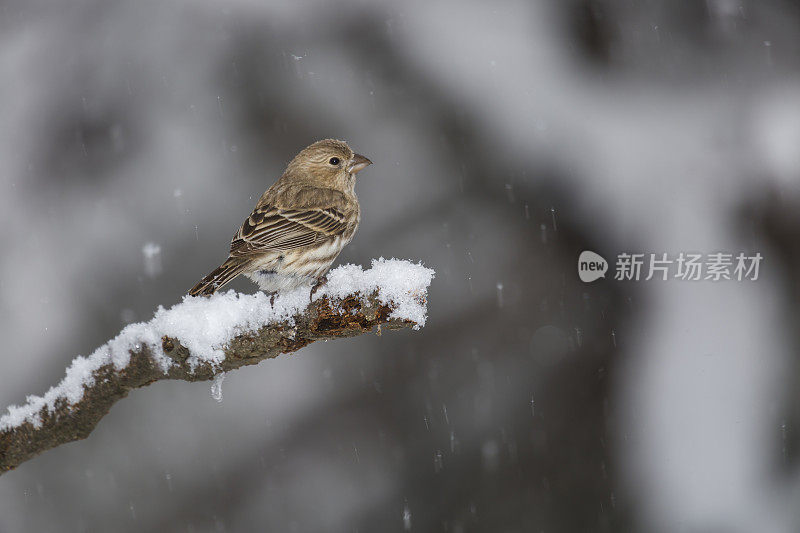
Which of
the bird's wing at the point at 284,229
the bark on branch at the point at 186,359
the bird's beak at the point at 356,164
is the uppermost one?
the bird's beak at the point at 356,164

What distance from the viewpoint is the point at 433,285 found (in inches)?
265

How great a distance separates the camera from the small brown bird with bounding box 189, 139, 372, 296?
342cm

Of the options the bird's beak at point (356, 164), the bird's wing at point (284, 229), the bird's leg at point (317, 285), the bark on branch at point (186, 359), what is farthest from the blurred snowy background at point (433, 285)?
the bark on branch at point (186, 359)

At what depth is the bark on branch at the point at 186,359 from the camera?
2650mm

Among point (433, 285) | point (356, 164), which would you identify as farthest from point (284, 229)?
point (433, 285)

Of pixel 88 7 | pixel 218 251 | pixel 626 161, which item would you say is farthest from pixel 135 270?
pixel 626 161

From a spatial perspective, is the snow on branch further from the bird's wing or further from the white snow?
the bird's wing

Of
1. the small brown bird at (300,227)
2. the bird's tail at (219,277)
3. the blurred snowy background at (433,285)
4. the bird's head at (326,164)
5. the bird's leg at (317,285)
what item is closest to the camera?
the bird's leg at (317,285)

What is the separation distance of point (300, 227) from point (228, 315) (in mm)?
1000

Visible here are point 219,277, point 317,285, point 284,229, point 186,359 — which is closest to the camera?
point 186,359

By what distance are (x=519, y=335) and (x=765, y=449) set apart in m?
2.59

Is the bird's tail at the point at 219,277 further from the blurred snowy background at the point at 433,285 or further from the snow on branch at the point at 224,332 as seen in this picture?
the blurred snowy background at the point at 433,285

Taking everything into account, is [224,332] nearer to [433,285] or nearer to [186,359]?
[186,359]

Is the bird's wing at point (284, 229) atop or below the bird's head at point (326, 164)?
below
